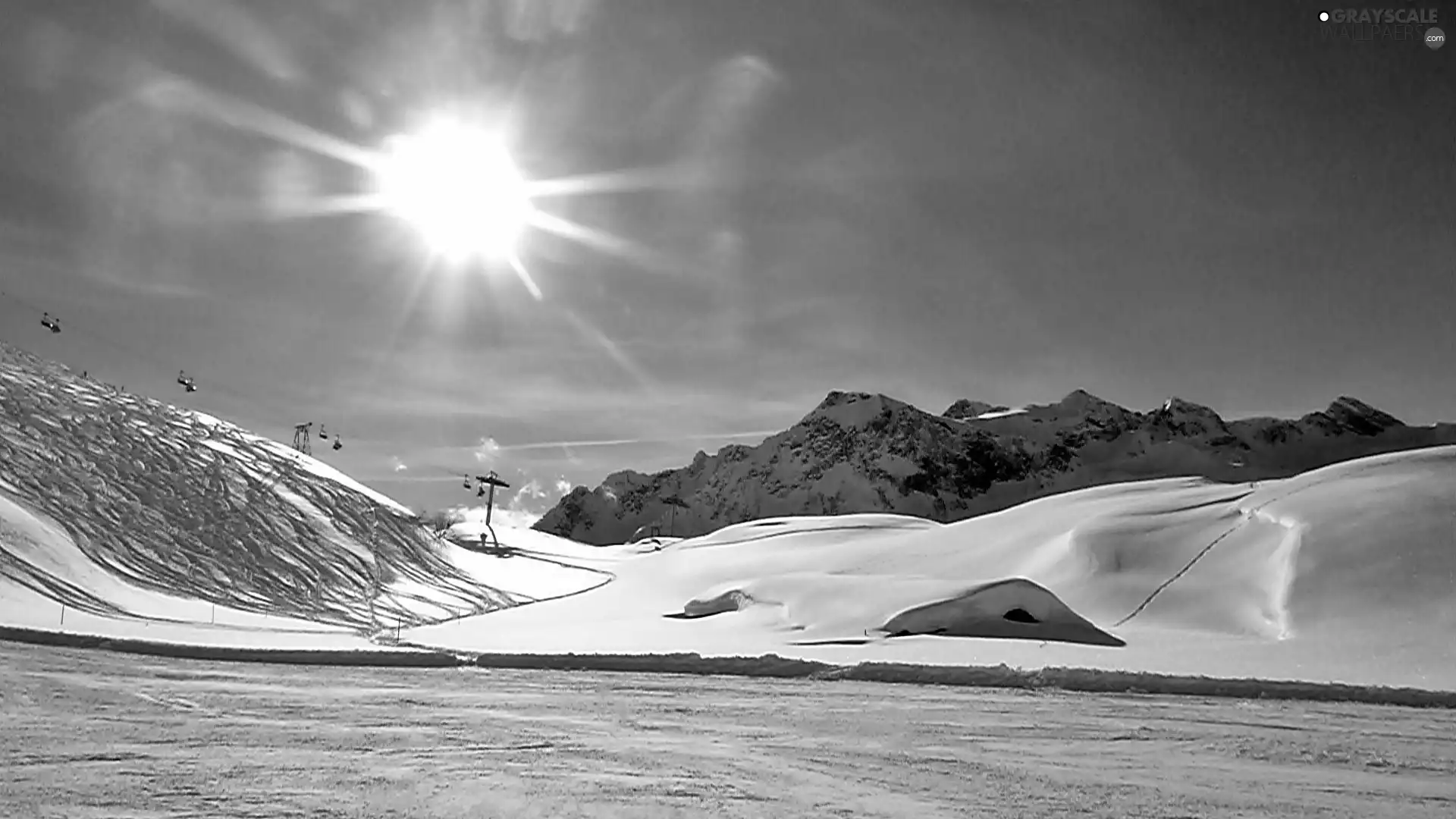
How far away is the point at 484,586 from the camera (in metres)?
31.7

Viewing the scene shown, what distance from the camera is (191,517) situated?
2320 cm

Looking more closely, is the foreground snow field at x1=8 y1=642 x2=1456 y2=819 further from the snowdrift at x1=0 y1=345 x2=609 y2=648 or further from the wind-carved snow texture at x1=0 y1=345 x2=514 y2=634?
the wind-carved snow texture at x1=0 y1=345 x2=514 y2=634

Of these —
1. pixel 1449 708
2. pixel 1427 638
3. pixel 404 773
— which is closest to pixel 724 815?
pixel 404 773

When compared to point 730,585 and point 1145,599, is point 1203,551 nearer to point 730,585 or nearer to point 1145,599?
point 1145,599

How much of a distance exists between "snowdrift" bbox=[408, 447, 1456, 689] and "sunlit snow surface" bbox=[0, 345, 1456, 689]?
0.27 ft

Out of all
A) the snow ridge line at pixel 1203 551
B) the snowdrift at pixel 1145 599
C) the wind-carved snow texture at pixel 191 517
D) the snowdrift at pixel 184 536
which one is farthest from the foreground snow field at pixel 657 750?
the snow ridge line at pixel 1203 551

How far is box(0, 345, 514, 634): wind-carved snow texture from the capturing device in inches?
806

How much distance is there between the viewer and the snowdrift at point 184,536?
18109mm

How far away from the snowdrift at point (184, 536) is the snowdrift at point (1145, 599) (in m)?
2.92

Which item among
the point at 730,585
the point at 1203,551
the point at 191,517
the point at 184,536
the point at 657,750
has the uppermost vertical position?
the point at 191,517

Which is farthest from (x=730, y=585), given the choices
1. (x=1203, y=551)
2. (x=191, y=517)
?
(x=191, y=517)

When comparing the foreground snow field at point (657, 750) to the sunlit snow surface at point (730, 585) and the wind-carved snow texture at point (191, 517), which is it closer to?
the sunlit snow surface at point (730, 585)

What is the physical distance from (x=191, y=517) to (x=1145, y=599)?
84.4 ft

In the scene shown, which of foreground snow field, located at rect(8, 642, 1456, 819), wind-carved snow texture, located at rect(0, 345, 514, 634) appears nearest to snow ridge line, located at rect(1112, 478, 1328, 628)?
foreground snow field, located at rect(8, 642, 1456, 819)
